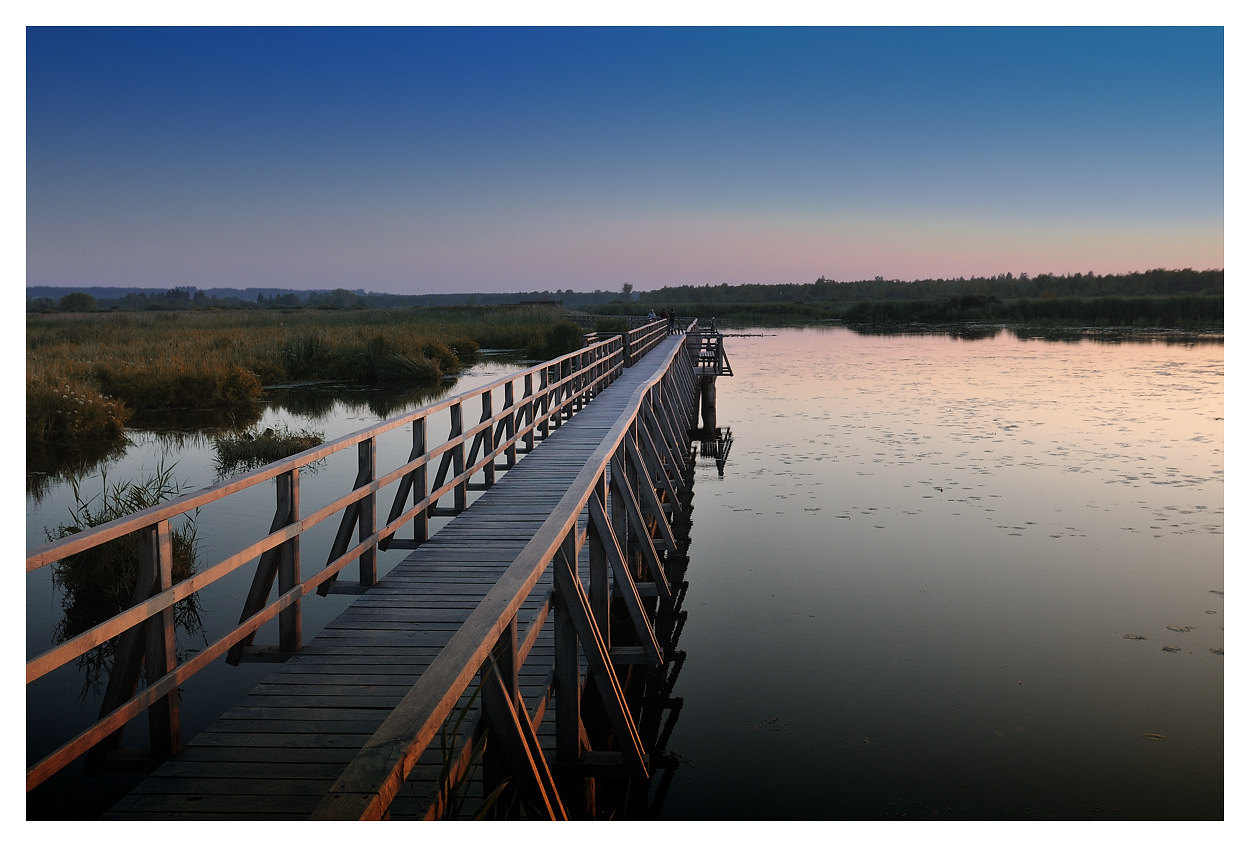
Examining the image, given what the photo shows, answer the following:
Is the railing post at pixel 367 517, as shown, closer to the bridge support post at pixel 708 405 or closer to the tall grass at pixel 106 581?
the tall grass at pixel 106 581

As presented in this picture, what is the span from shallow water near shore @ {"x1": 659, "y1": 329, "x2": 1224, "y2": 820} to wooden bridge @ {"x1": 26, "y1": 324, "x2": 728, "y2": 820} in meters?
0.84

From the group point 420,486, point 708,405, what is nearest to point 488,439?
point 420,486

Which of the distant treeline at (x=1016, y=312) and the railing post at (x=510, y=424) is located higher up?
the distant treeline at (x=1016, y=312)

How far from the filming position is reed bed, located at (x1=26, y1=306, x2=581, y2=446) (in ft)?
56.9

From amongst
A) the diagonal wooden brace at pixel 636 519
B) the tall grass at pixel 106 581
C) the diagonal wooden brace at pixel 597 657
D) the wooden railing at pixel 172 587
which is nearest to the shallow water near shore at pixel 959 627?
the diagonal wooden brace at pixel 636 519

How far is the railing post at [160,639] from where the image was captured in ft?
11.9

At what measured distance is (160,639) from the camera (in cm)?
371

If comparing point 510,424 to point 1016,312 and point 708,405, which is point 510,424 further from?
point 1016,312

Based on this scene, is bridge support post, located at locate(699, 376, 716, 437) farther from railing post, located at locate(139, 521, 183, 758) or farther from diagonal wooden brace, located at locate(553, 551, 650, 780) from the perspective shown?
railing post, located at locate(139, 521, 183, 758)

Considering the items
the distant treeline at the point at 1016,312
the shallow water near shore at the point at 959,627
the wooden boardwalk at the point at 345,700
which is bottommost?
the shallow water near shore at the point at 959,627

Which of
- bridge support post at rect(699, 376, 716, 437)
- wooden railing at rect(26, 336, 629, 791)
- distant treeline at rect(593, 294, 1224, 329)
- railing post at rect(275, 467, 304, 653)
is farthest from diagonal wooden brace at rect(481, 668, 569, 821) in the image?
distant treeline at rect(593, 294, 1224, 329)

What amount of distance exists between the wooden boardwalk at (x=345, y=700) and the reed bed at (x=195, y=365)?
13866 mm

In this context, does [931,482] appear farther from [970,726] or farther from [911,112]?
[911,112]

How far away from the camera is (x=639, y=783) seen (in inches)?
199
